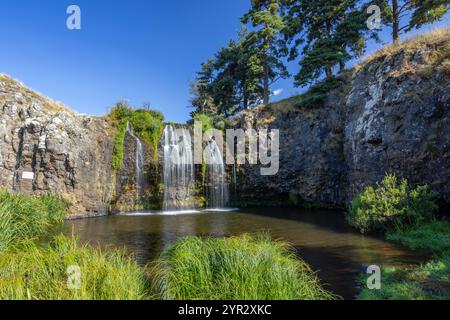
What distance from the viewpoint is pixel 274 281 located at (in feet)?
13.1

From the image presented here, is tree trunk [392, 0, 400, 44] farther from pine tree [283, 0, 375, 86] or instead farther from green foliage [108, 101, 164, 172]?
green foliage [108, 101, 164, 172]

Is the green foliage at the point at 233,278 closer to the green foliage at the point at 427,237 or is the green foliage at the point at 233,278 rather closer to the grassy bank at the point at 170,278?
the grassy bank at the point at 170,278

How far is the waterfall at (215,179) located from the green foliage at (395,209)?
466 inches

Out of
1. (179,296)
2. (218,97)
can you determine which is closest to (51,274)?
(179,296)

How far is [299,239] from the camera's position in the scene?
9.73 metres

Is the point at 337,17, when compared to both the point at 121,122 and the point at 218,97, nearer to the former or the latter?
the point at 218,97

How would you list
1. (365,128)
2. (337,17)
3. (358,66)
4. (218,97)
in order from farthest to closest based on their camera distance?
1. (218,97)
2. (337,17)
3. (358,66)
4. (365,128)

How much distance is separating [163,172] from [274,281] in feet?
54.9

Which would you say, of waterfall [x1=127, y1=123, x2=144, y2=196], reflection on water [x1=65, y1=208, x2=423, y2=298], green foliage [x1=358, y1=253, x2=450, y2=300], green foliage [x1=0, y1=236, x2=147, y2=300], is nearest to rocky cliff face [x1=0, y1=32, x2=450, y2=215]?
waterfall [x1=127, y1=123, x2=144, y2=196]

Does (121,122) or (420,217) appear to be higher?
(121,122)

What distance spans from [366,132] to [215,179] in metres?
10.7

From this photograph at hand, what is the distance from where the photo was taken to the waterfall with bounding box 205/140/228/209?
21078mm

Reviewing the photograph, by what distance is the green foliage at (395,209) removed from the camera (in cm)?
957

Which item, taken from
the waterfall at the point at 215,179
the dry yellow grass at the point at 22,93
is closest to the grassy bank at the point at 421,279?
the waterfall at the point at 215,179
